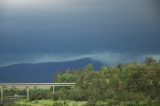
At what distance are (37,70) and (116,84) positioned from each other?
1465 mm

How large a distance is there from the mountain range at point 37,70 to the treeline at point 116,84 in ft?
0.47

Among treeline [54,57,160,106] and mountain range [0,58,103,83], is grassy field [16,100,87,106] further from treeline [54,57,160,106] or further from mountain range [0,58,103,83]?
mountain range [0,58,103,83]

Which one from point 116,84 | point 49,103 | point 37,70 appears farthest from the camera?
point 116,84

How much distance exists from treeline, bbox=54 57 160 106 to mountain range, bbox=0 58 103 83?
14cm

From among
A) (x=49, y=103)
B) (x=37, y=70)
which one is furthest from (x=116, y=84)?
(x=37, y=70)

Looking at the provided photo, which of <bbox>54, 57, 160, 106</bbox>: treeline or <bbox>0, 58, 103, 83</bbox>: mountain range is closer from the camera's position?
<bbox>0, 58, 103, 83</bbox>: mountain range

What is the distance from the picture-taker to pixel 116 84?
11562mm

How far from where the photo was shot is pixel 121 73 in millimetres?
11742

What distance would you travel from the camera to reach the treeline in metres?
11.3

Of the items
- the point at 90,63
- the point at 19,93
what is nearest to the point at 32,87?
the point at 19,93

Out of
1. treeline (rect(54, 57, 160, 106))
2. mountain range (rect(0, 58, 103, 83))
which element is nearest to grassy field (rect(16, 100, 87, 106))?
treeline (rect(54, 57, 160, 106))

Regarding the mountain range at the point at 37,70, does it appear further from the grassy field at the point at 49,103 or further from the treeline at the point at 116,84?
the grassy field at the point at 49,103

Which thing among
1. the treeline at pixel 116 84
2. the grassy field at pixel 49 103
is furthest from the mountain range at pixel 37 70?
the grassy field at pixel 49 103

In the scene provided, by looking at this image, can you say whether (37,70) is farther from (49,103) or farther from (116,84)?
(116,84)
